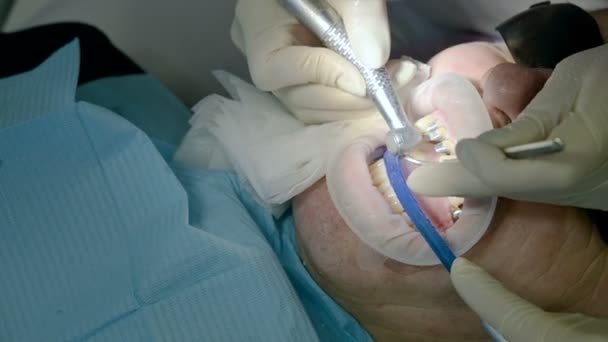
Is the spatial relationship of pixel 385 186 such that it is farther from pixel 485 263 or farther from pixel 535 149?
pixel 535 149

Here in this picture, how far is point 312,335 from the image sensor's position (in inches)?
41.9

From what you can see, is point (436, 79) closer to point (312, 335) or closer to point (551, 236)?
point (551, 236)

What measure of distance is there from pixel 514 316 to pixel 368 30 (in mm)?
522

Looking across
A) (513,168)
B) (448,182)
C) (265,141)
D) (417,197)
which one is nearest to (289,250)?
(265,141)

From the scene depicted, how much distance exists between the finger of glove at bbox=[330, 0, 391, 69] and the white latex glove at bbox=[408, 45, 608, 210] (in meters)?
0.24

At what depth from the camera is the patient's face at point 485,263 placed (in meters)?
1.01

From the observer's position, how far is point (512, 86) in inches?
40.3

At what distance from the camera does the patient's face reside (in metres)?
1.01

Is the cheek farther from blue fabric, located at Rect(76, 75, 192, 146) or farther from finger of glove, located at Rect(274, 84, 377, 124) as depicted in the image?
blue fabric, located at Rect(76, 75, 192, 146)

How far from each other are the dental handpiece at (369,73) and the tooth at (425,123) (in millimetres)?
36

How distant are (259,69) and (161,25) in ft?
2.46

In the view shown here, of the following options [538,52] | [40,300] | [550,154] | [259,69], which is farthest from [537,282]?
[40,300]

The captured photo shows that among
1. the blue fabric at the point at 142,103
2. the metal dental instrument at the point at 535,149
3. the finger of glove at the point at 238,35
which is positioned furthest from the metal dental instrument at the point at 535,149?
the blue fabric at the point at 142,103

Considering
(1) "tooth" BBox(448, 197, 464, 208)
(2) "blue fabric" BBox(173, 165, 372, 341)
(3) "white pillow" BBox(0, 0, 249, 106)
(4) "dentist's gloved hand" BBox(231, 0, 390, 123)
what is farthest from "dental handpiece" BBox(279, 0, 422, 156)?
(3) "white pillow" BBox(0, 0, 249, 106)
